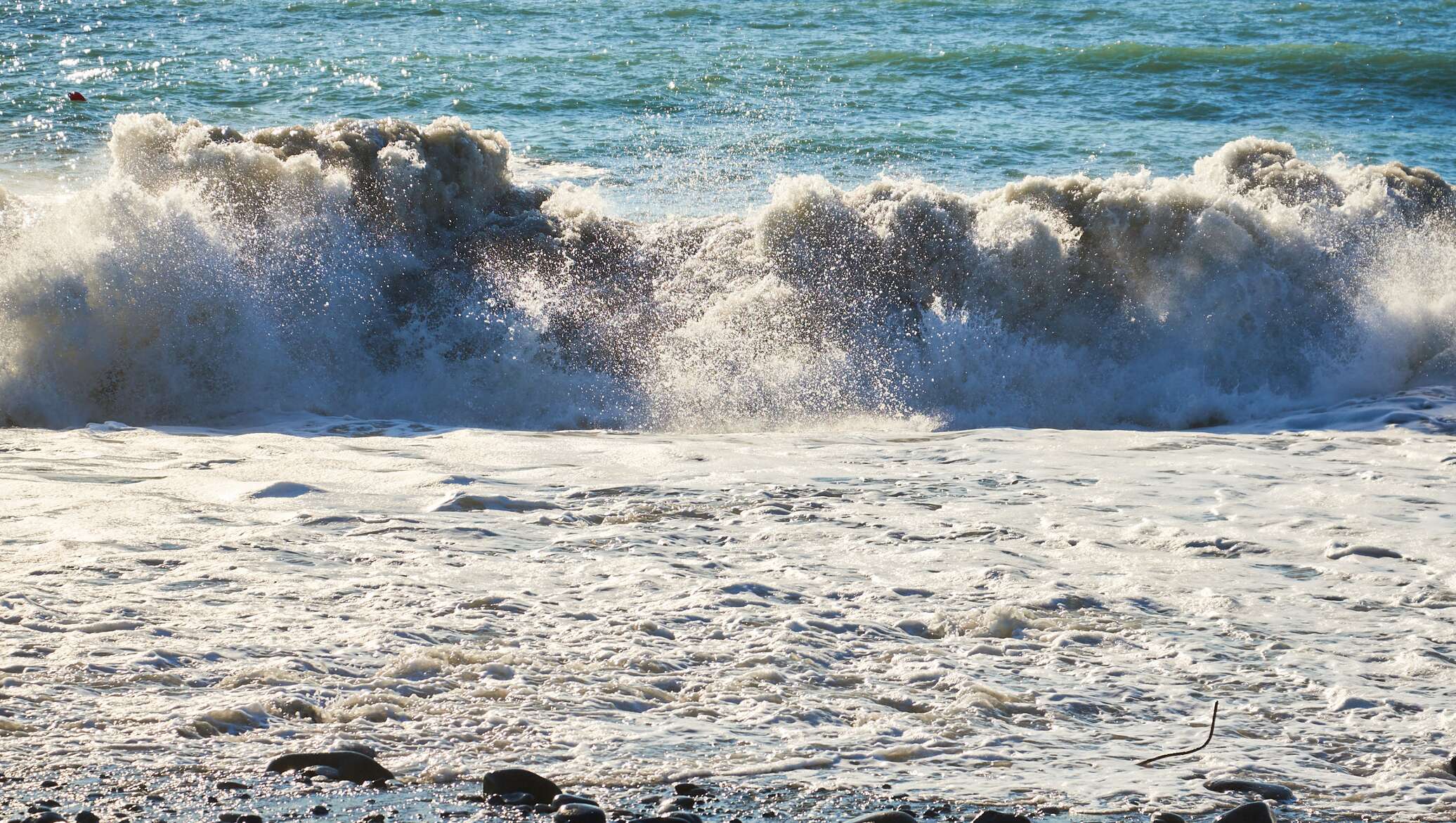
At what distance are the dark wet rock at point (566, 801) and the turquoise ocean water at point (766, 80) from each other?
806 cm

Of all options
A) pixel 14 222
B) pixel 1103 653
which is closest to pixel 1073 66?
pixel 14 222

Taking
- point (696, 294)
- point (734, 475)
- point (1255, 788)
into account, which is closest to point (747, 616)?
point (1255, 788)

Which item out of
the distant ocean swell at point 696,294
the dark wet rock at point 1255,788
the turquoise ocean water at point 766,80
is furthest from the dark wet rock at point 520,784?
the turquoise ocean water at point 766,80

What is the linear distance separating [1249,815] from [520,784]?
1686 mm

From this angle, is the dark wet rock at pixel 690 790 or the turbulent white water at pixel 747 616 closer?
the dark wet rock at pixel 690 790

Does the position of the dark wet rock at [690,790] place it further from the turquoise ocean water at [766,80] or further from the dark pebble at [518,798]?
the turquoise ocean water at [766,80]

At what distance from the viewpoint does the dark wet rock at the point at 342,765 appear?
120 inches

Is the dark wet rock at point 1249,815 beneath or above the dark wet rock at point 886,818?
beneath

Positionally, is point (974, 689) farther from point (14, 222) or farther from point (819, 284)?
point (14, 222)

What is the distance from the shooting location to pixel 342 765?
3070mm

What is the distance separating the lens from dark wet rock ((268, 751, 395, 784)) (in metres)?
3.04

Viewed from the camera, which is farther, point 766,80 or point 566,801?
point 766,80

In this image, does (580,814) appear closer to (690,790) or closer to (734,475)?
(690,790)

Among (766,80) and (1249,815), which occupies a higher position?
(766,80)
